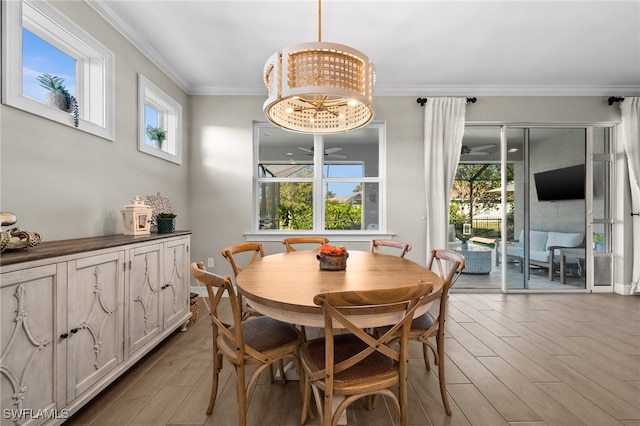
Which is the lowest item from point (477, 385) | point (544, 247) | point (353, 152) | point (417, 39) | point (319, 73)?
point (477, 385)

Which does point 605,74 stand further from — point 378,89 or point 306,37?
point 306,37

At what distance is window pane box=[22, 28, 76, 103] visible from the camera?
5.89ft

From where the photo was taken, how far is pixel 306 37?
8.96ft

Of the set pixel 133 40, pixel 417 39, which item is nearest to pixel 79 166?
pixel 133 40

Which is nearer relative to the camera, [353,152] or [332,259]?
[332,259]

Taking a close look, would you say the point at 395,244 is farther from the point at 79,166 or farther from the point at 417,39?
the point at 79,166

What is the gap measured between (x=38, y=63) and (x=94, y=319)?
174cm

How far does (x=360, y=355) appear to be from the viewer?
3.79ft

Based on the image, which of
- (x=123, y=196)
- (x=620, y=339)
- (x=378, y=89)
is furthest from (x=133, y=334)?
(x=620, y=339)

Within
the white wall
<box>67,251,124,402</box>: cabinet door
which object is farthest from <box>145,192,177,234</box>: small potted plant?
<box>67,251,124,402</box>: cabinet door

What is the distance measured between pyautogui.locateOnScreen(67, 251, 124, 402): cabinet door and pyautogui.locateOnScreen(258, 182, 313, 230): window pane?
226 centimetres

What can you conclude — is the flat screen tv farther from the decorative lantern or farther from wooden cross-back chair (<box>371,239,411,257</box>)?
the decorative lantern

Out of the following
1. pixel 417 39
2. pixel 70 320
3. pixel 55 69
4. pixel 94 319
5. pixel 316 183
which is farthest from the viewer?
pixel 316 183

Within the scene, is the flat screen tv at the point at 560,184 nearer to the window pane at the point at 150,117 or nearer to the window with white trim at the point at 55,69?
the window pane at the point at 150,117
